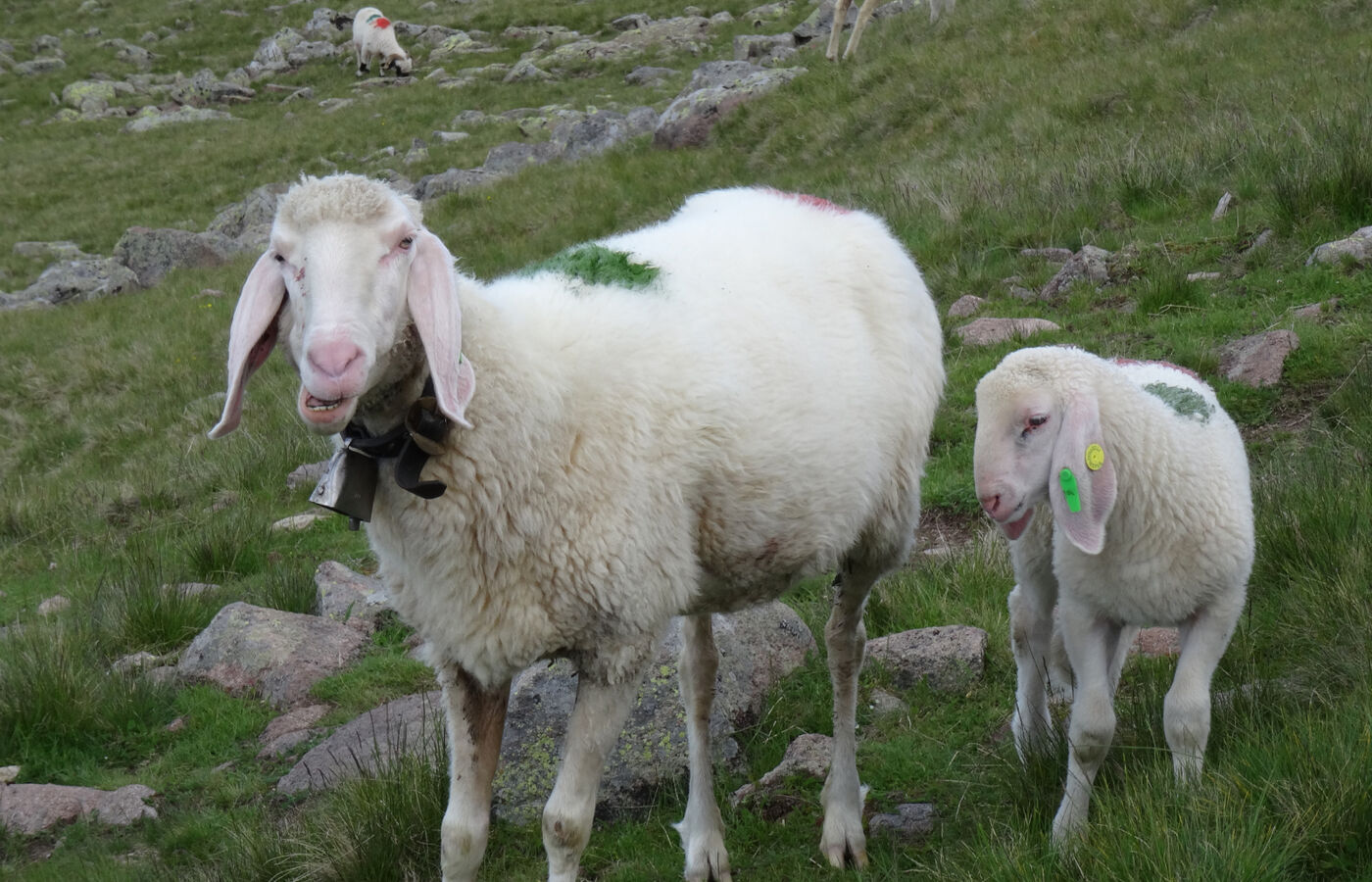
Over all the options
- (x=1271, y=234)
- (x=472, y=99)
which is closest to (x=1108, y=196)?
(x=1271, y=234)

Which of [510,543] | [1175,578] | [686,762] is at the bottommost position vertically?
[686,762]

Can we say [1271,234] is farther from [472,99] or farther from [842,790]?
[472,99]

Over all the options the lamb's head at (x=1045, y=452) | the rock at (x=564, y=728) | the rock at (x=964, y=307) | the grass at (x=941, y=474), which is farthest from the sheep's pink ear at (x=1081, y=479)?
the rock at (x=964, y=307)

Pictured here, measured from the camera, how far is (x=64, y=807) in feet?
15.8

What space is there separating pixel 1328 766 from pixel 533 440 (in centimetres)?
195

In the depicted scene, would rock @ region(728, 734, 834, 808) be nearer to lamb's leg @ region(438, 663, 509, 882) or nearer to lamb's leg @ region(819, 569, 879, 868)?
lamb's leg @ region(819, 569, 879, 868)

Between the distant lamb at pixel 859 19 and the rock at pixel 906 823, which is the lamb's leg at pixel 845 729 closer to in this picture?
the rock at pixel 906 823

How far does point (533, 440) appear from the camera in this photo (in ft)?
10.6

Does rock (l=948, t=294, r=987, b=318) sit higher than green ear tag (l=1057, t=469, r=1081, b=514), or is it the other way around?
green ear tag (l=1057, t=469, r=1081, b=514)

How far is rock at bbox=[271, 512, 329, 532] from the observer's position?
303 inches

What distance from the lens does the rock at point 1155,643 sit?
177 inches

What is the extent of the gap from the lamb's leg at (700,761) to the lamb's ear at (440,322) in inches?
61.5

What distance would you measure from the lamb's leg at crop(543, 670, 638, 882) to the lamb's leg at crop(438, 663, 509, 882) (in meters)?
0.21

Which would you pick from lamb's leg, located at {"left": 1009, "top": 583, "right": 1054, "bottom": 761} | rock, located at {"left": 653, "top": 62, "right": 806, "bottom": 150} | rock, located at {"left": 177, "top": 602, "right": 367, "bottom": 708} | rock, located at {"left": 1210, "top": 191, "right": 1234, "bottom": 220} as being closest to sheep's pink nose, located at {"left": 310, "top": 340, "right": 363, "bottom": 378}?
lamb's leg, located at {"left": 1009, "top": 583, "right": 1054, "bottom": 761}
